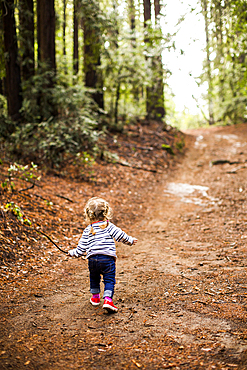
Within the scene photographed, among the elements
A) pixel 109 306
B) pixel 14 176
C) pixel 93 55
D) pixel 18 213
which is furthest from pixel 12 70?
pixel 109 306

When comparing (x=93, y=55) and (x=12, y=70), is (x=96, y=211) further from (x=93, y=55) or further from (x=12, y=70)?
(x=93, y=55)

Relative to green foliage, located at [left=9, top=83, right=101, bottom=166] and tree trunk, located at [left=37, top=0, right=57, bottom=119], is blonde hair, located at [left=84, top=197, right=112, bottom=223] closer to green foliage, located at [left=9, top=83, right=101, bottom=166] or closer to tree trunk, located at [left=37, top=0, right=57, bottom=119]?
green foliage, located at [left=9, top=83, right=101, bottom=166]

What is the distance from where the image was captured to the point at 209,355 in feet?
7.61

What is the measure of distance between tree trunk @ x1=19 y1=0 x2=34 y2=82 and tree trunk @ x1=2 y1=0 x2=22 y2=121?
0.23m

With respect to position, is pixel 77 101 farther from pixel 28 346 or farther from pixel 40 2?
pixel 28 346

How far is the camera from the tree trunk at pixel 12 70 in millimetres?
9373

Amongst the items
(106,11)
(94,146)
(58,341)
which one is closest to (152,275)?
(58,341)

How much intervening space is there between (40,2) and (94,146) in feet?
17.7

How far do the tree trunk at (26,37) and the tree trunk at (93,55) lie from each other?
195 centimetres

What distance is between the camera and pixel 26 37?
9.72 meters

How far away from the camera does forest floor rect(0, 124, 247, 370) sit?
2441mm

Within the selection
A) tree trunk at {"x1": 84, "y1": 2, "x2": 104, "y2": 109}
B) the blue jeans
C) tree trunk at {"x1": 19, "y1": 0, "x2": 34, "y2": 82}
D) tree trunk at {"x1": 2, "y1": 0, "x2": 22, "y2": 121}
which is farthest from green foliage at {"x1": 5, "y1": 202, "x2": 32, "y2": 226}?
tree trunk at {"x1": 84, "y1": 2, "x2": 104, "y2": 109}

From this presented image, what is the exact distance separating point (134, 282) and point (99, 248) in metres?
0.98

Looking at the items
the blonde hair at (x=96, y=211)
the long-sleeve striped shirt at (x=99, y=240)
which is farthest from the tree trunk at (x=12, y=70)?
the long-sleeve striped shirt at (x=99, y=240)
